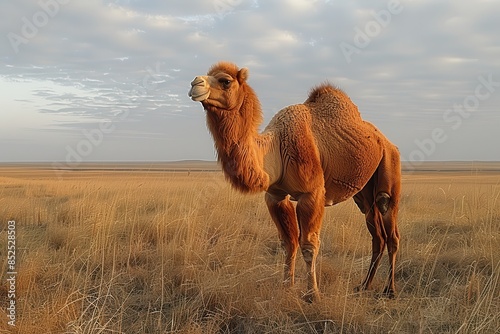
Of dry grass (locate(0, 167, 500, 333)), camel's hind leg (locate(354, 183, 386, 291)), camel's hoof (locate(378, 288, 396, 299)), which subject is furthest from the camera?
camel's hind leg (locate(354, 183, 386, 291))

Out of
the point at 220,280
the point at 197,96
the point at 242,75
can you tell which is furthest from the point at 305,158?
the point at 220,280

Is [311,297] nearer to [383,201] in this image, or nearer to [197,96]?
[383,201]

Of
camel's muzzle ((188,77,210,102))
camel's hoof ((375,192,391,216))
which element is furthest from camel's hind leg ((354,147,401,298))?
camel's muzzle ((188,77,210,102))

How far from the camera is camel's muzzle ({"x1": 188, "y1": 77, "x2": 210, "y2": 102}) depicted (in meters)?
3.73

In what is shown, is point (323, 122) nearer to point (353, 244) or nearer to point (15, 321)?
point (353, 244)

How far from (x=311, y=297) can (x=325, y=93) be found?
2299 mm

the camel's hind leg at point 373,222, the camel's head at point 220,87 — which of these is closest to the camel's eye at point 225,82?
the camel's head at point 220,87

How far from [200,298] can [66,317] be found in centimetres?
117

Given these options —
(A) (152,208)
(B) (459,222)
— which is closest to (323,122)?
(B) (459,222)

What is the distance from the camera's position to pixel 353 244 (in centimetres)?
698

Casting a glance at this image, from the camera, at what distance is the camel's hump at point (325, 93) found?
533 cm

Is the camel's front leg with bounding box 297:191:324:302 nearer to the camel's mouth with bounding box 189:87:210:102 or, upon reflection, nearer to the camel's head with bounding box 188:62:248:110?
the camel's head with bounding box 188:62:248:110

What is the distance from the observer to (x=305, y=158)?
4492mm

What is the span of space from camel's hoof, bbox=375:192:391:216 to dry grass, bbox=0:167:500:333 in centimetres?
59
